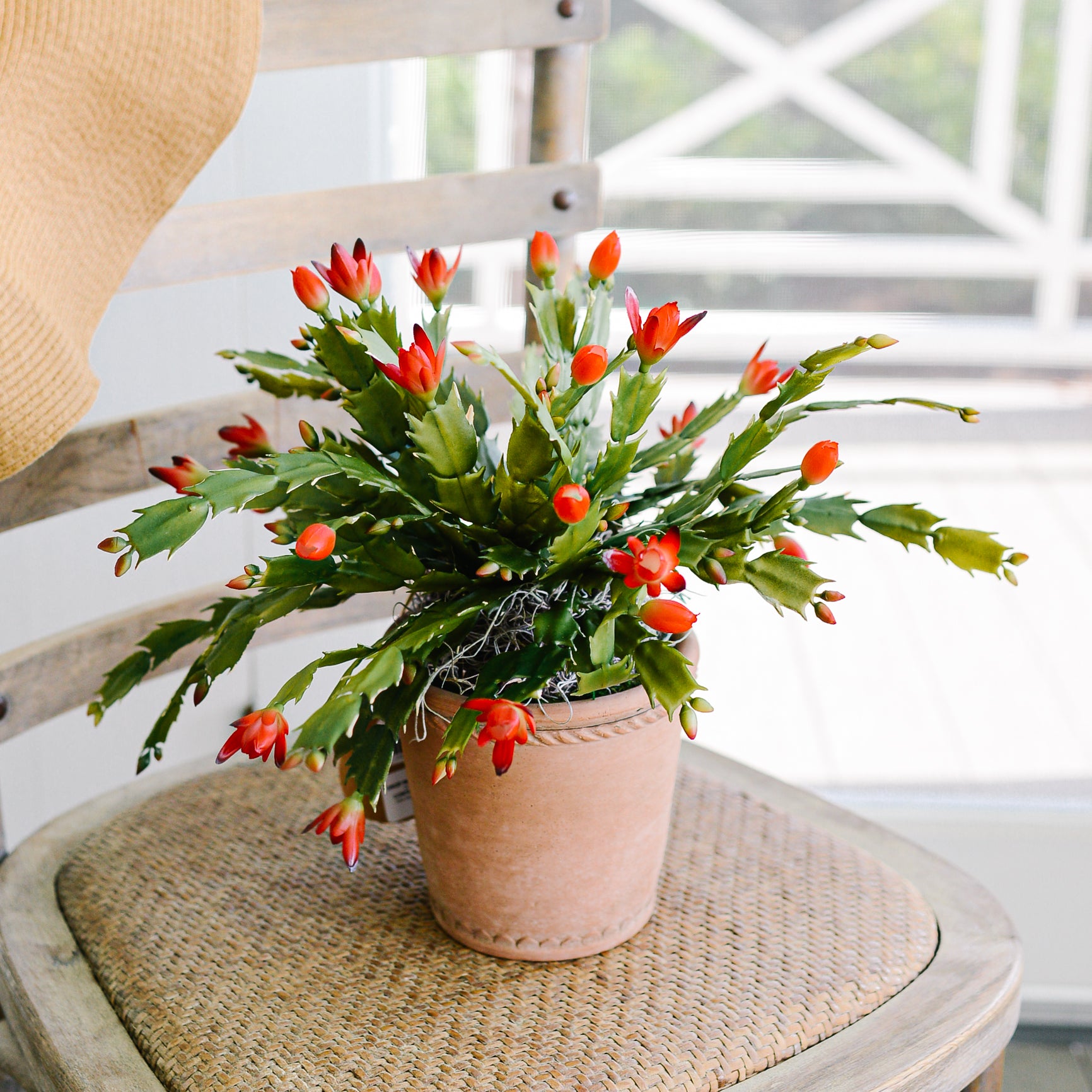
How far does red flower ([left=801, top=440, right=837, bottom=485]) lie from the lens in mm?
521

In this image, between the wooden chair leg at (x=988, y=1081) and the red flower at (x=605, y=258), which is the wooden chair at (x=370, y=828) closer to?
the wooden chair leg at (x=988, y=1081)

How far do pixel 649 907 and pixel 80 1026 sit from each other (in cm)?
30

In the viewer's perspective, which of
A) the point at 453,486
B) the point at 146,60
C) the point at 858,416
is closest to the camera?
the point at 453,486

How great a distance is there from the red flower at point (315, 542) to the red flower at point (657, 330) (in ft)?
0.52

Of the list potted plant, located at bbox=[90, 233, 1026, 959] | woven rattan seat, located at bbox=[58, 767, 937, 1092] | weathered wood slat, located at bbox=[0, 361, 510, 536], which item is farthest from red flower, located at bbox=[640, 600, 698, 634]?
weathered wood slat, located at bbox=[0, 361, 510, 536]

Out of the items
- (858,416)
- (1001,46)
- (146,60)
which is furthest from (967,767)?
(146,60)

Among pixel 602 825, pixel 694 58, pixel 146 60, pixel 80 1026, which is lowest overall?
pixel 80 1026

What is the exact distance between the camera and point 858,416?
1440mm

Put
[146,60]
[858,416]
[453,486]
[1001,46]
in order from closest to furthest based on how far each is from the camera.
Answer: [453,486], [146,60], [1001,46], [858,416]

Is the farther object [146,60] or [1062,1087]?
[1062,1087]

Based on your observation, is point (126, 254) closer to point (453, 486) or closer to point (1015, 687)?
point (453, 486)

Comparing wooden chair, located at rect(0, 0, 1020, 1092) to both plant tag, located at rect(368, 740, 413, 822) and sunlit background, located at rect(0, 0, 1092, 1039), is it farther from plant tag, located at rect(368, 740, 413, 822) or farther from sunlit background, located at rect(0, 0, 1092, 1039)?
sunlit background, located at rect(0, 0, 1092, 1039)

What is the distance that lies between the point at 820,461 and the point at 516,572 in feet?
0.49

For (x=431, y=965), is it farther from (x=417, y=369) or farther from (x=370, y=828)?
(x=417, y=369)
